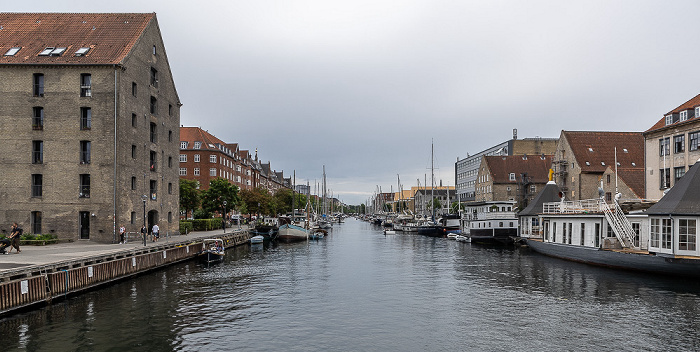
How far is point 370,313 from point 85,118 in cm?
3636

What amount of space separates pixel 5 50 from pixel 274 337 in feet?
149

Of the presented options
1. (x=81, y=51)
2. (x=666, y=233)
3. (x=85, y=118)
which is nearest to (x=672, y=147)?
(x=666, y=233)

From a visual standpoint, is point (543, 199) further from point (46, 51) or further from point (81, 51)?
point (46, 51)

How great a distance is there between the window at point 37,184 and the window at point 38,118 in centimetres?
466

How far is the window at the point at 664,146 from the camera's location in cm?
5112

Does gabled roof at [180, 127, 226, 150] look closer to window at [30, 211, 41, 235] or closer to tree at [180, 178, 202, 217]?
tree at [180, 178, 202, 217]

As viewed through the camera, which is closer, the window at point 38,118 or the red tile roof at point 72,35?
the window at point 38,118

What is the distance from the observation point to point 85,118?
1785 inches

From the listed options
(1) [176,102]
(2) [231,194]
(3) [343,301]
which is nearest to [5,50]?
(1) [176,102]

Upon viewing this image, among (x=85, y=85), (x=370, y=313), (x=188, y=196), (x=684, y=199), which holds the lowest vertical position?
(x=370, y=313)

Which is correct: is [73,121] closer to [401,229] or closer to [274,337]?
[274,337]

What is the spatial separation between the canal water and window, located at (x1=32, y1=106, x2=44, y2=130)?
803 inches

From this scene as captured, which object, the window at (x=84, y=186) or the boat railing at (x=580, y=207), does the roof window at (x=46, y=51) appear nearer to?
the window at (x=84, y=186)

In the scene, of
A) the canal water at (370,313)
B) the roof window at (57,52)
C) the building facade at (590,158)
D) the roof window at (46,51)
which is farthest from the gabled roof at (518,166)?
the roof window at (46,51)
